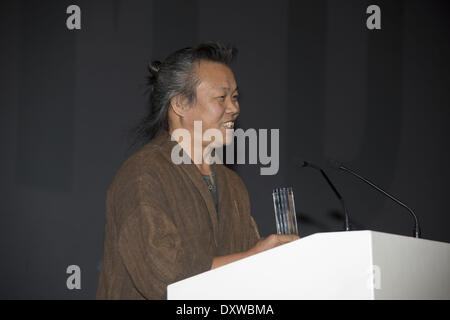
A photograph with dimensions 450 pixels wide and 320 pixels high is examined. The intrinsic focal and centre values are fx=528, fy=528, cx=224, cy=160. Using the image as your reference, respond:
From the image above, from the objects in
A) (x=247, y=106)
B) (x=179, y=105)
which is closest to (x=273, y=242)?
(x=179, y=105)

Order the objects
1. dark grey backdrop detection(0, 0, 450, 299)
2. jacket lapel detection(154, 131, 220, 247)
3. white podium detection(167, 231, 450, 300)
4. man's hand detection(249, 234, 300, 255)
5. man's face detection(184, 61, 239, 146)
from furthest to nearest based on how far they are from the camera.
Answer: dark grey backdrop detection(0, 0, 450, 299), man's face detection(184, 61, 239, 146), jacket lapel detection(154, 131, 220, 247), man's hand detection(249, 234, 300, 255), white podium detection(167, 231, 450, 300)

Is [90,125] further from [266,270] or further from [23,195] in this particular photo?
[266,270]

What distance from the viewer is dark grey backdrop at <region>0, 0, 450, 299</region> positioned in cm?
290

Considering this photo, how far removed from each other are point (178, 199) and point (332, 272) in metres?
0.84

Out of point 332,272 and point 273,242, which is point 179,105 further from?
point 332,272

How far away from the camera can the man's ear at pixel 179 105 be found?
7.42 ft

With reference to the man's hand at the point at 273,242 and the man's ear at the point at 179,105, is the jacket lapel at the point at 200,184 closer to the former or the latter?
the man's ear at the point at 179,105

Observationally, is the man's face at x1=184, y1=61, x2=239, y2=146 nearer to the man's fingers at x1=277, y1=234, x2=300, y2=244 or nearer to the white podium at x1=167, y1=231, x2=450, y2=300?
the man's fingers at x1=277, y1=234, x2=300, y2=244

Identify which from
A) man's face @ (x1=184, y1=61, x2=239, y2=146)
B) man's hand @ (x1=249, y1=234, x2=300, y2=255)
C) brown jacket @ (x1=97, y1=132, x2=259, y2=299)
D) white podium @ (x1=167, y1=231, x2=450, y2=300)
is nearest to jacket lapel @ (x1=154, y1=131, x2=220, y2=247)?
brown jacket @ (x1=97, y1=132, x2=259, y2=299)

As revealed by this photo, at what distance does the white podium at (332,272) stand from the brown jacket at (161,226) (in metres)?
0.21

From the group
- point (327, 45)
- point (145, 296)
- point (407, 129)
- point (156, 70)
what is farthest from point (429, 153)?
point (145, 296)

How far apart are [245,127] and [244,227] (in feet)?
4.01

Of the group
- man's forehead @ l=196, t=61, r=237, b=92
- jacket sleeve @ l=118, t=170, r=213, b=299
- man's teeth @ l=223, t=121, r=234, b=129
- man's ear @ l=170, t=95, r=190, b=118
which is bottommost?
jacket sleeve @ l=118, t=170, r=213, b=299

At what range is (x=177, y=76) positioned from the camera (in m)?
2.29
